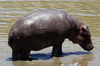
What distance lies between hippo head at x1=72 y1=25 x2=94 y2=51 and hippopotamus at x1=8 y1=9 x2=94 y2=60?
0.26m

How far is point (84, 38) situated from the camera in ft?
34.3

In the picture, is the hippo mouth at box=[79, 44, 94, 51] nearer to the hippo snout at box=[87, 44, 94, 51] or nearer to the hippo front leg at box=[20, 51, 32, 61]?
the hippo snout at box=[87, 44, 94, 51]

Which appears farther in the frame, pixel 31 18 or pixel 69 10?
pixel 69 10

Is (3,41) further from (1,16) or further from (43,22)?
(1,16)

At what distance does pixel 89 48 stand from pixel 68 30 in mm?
1135

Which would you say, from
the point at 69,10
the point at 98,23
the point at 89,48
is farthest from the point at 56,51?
the point at 69,10

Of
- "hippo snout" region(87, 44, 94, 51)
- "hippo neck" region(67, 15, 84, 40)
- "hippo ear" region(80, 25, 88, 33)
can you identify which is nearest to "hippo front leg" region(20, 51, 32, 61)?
"hippo neck" region(67, 15, 84, 40)

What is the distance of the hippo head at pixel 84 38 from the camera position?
1032 cm

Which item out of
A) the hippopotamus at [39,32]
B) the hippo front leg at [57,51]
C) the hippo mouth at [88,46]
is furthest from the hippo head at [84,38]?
the hippo front leg at [57,51]

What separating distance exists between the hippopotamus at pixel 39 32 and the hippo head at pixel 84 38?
262 mm

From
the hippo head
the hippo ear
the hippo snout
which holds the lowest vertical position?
the hippo snout

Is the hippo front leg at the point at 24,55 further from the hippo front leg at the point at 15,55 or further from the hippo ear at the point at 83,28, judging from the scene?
the hippo ear at the point at 83,28

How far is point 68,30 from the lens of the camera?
32.3 ft

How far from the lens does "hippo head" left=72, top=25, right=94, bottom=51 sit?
1032 cm
